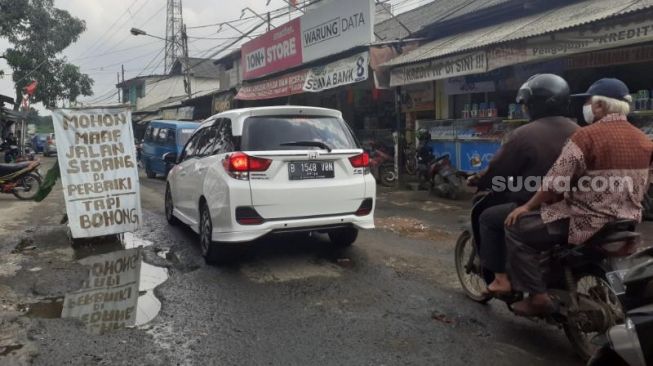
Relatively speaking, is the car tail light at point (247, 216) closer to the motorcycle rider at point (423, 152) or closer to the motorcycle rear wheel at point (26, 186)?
the motorcycle rider at point (423, 152)

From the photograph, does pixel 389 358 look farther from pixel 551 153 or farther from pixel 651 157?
pixel 651 157

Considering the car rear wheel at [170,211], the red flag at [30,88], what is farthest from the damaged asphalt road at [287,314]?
the red flag at [30,88]

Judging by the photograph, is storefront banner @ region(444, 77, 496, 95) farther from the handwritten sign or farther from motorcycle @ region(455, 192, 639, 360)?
motorcycle @ region(455, 192, 639, 360)

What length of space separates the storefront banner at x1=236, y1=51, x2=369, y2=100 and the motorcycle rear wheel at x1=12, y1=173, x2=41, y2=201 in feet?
23.3

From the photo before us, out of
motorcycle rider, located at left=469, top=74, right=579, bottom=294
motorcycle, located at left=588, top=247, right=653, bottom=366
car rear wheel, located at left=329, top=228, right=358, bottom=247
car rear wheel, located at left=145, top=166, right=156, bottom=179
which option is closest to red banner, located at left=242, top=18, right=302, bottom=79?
car rear wheel, located at left=145, top=166, right=156, bottom=179

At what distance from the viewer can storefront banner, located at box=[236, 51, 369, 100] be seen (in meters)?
12.7

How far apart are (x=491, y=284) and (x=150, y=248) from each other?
4442 millimetres

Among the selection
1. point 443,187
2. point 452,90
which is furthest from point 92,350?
point 452,90

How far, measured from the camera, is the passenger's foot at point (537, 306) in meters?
3.29

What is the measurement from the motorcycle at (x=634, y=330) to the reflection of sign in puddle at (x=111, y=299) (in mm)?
3209

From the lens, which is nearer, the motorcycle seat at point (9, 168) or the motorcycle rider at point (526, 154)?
the motorcycle rider at point (526, 154)

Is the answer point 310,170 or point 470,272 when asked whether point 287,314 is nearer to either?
point 470,272

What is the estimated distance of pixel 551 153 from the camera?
3.47 meters

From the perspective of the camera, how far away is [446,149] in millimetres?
11977
